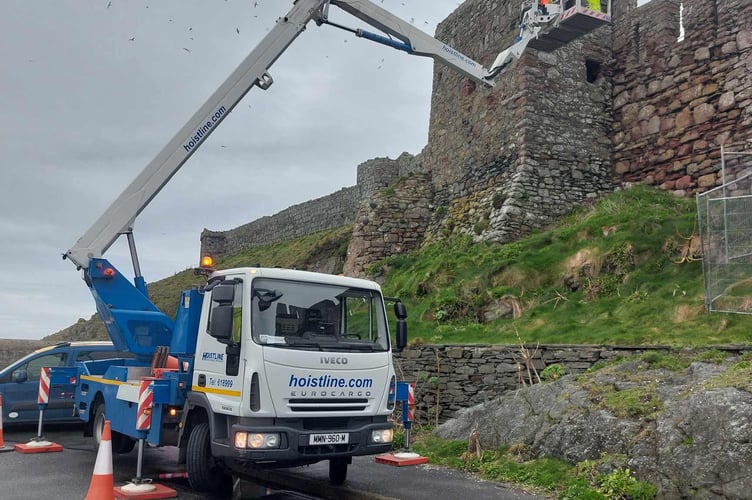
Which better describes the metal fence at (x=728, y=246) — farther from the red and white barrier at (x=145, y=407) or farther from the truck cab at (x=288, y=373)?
the red and white barrier at (x=145, y=407)

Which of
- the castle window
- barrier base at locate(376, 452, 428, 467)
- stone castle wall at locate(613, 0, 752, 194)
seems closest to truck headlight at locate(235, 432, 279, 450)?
barrier base at locate(376, 452, 428, 467)

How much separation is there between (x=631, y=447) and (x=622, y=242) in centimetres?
650

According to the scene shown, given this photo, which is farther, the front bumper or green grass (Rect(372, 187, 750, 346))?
green grass (Rect(372, 187, 750, 346))

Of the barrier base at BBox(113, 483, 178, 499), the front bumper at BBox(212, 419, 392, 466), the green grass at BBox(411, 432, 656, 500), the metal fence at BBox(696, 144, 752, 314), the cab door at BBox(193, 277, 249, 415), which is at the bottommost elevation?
the barrier base at BBox(113, 483, 178, 499)

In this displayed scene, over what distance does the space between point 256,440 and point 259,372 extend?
0.67m

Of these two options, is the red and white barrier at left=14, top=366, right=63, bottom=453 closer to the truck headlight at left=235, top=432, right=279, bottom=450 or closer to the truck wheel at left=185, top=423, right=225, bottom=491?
the truck wheel at left=185, top=423, right=225, bottom=491

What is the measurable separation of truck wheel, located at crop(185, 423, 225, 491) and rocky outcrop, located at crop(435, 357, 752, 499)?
384 cm

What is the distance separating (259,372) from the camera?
6945 millimetres

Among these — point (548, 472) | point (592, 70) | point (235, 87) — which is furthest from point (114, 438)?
point (592, 70)

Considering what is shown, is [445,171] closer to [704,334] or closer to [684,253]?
[684,253]

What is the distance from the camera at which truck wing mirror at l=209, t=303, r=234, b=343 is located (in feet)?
23.5

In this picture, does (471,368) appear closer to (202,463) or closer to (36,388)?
(202,463)

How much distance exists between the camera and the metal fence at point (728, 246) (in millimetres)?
9852

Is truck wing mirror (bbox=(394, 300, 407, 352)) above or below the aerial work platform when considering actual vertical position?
below
